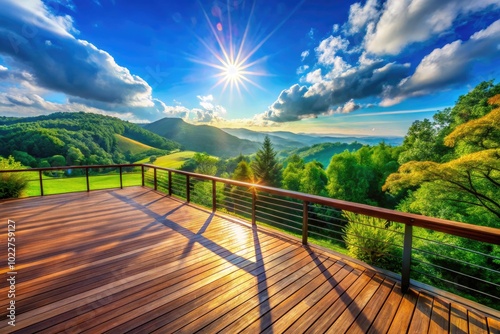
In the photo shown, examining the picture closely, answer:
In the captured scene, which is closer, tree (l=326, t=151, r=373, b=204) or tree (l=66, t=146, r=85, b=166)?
tree (l=326, t=151, r=373, b=204)

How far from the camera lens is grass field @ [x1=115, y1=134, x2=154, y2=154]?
131 feet

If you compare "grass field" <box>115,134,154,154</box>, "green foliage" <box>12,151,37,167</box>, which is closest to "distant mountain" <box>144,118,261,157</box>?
"grass field" <box>115,134,154,154</box>

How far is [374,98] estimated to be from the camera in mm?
30109

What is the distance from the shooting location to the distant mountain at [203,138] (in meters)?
67.0

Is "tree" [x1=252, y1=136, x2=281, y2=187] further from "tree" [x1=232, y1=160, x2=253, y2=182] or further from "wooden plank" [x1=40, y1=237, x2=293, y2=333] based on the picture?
"wooden plank" [x1=40, y1=237, x2=293, y2=333]

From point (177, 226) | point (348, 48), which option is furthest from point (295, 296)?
Result: point (348, 48)

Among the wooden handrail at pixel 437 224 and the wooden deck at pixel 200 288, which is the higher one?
the wooden handrail at pixel 437 224

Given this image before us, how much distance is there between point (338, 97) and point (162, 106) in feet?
91.3

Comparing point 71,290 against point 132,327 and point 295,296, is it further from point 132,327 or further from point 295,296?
point 295,296

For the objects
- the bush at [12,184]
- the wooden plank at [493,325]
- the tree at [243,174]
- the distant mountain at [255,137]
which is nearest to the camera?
the wooden plank at [493,325]

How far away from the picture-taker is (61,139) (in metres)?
22.8

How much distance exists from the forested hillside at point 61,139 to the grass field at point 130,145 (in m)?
1.53

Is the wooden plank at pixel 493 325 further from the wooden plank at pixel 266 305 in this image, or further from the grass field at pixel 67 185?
the grass field at pixel 67 185

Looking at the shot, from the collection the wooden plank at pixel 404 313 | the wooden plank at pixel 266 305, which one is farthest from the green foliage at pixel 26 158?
the wooden plank at pixel 404 313
